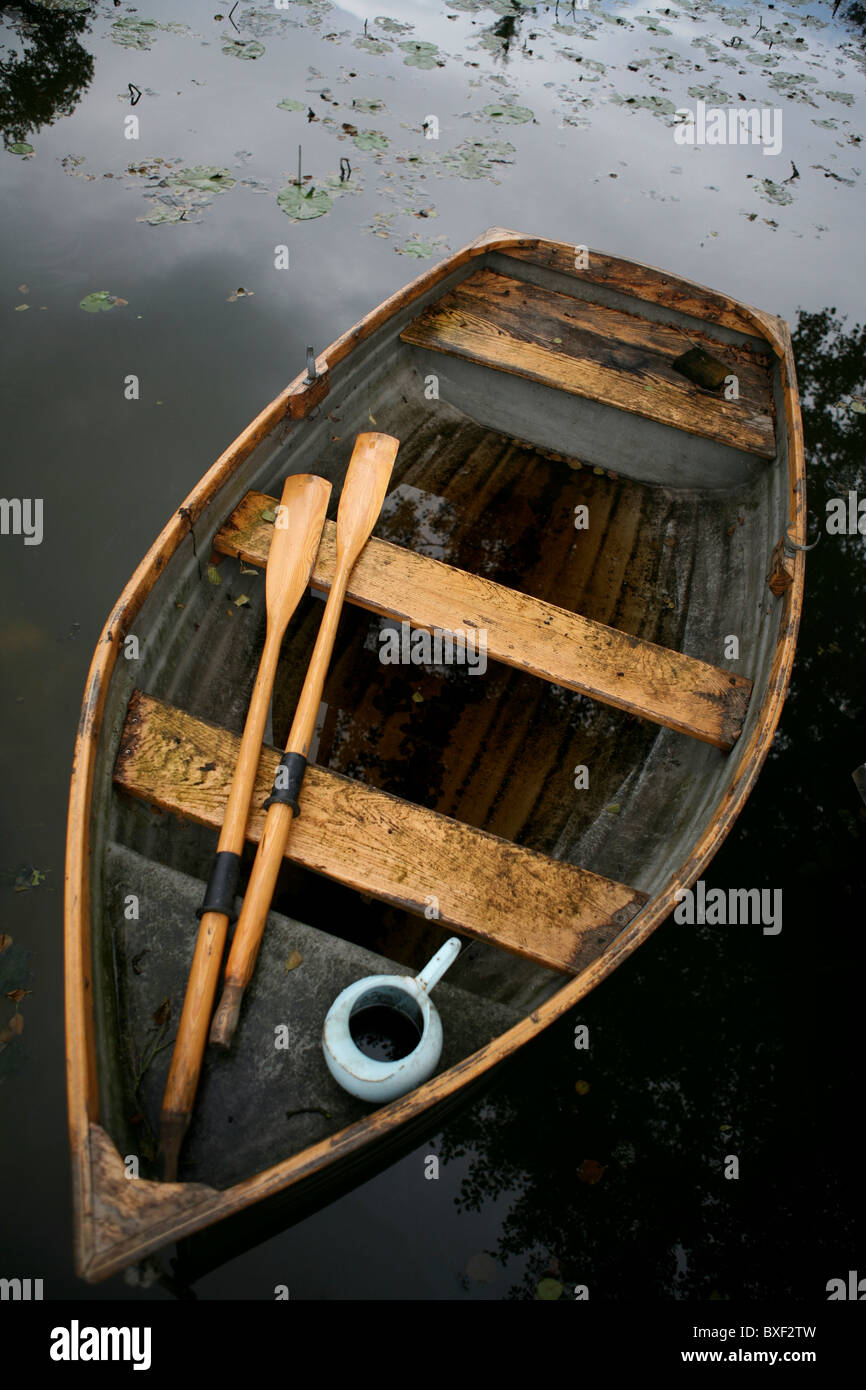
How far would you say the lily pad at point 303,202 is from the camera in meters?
6.93

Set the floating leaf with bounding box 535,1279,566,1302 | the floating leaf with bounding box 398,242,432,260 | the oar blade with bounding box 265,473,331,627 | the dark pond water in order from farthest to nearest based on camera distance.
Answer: the floating leaf with bounding box 398,242,432,260
the oar blade with bounding box 265,473,331,627
the dark pond water
the floating leaf with bounding box 535,1279,566,1302

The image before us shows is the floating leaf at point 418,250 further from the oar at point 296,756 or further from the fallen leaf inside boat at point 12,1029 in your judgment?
the fallen leaf inside boat at point 12,1029

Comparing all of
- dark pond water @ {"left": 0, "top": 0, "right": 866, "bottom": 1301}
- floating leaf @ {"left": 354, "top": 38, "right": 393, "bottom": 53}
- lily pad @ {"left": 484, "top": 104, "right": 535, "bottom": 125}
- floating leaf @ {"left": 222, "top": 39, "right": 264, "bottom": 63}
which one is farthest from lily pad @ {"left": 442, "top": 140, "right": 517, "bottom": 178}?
A: floating leaf @ {"left": 222, "top": 39, "right": 264, "bottom": 63}

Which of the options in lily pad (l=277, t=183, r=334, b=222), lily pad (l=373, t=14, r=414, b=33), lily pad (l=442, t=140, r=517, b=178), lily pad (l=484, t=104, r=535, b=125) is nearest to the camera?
lily pad (l=277, t=183, r=334, b=222)

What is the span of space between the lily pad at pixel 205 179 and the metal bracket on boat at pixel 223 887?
6.77 meters

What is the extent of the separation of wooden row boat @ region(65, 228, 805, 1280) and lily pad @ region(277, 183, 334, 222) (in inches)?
110

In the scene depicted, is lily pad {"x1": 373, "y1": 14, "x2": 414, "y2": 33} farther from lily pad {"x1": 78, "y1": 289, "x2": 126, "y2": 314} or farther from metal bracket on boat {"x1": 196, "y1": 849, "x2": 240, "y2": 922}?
metal bracket on boat {"x1": 196, "y1": 849, "x2": 240, "y2": 922}

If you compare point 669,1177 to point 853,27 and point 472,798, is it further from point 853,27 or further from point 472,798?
point 853,27

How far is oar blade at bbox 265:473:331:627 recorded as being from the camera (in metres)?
3.01

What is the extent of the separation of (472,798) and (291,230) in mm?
5710

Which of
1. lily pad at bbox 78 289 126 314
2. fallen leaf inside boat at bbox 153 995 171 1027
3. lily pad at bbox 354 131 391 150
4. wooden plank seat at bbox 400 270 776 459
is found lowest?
fallen leaf inside boat at bbox 153 995 171 1027

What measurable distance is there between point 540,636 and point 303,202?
5812 millimetres

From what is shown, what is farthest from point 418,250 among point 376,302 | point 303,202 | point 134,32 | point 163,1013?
point 163,1013

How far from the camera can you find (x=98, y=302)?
5777mm
